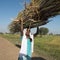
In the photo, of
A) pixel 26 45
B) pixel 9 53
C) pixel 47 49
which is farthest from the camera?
pixel 47 49

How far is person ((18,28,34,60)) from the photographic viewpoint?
6730 mm

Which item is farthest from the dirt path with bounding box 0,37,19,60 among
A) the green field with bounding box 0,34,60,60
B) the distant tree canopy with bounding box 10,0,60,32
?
the distant tree canopy with bounding box 10,0,60,32

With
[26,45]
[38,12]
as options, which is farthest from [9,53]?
[38,12]

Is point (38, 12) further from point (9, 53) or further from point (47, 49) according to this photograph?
point (47, 49)

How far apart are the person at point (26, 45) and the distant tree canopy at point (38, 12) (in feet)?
1.20

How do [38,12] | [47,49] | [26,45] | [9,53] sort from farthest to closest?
[47,49] < [9,53] < [26,45] < [38,12]

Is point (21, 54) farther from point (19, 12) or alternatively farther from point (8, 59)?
point (8, 59)

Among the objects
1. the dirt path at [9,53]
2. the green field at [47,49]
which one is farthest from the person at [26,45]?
the dirt path at [9,53]

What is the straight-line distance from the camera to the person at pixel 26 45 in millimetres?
6730

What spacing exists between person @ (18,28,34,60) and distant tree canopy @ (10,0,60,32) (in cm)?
37

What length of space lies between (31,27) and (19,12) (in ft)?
1.62

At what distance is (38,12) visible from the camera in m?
6.16

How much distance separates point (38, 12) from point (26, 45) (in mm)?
1036

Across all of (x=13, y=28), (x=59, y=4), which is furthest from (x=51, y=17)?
(x=13, y=28)
